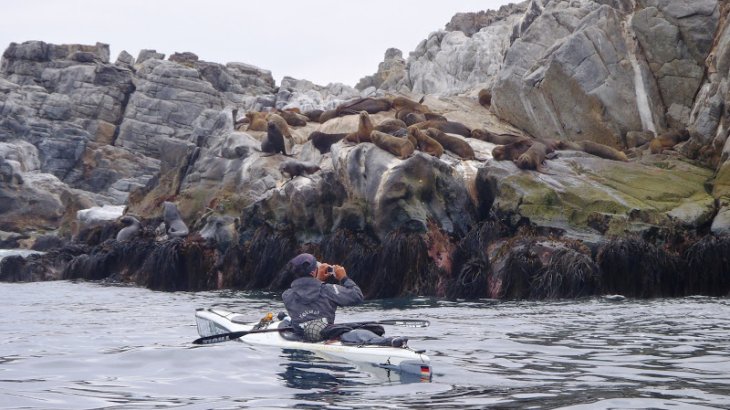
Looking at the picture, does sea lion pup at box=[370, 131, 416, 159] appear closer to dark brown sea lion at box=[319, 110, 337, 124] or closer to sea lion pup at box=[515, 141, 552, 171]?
sea lion pup at box=[515, 141, 552, 171]

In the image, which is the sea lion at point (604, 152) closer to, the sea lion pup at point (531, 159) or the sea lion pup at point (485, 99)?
the sea lion pup at point (531, 159)

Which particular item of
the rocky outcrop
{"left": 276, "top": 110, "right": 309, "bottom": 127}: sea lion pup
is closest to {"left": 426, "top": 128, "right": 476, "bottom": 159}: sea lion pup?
{"left": 276, "top": 110, "right": 309, "bottom": 127}: sea lion pup

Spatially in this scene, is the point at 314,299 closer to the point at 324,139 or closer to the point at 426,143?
the point at 426,143

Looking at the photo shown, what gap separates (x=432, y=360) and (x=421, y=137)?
11778 mm

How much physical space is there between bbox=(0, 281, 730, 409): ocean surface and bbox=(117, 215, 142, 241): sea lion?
8.61 metres

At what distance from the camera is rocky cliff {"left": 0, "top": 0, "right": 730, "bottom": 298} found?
17.7m

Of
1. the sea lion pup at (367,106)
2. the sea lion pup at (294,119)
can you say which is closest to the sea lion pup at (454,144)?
the sea lion pup at (367,106)

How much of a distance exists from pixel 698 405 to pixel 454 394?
75.7 inches

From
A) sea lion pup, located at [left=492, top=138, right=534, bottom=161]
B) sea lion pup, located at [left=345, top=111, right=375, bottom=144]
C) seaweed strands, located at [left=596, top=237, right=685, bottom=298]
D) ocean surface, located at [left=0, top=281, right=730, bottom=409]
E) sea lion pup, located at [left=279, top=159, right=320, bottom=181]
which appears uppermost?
sea lion pup, located at [left=345, top=111, right=375, bottom=144]

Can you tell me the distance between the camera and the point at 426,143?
21172 mm

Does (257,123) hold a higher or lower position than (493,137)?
higher

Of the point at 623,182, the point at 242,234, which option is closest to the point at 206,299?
the point at 242,234

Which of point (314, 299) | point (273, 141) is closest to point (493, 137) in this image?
point (273, 141)

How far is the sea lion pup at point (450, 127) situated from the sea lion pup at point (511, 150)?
2.49m
